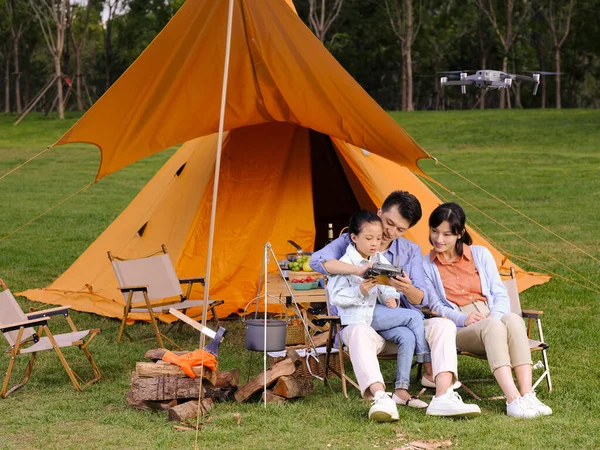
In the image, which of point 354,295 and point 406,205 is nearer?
point 354,295

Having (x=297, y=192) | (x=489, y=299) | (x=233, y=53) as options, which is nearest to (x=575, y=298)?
(x=297, y=192)

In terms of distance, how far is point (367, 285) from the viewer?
457cm

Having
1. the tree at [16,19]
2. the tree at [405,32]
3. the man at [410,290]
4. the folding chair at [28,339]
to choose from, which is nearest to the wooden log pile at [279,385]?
the man at [410,290]

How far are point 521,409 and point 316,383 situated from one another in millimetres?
1167

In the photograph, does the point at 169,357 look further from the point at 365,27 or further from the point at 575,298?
the point at 365,27

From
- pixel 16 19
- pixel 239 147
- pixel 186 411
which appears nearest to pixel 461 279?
pixel 186 411

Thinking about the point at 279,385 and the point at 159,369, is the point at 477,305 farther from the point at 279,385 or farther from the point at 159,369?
the point at 159,369

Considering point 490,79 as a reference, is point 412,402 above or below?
below

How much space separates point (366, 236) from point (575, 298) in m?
3.40

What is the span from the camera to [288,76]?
6145 millimetres

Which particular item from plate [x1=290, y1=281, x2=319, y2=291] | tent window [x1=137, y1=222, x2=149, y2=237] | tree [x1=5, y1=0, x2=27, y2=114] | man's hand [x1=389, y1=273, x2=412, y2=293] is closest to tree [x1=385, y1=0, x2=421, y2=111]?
tree [x1=5, y1=0, x2=27, y2=114]

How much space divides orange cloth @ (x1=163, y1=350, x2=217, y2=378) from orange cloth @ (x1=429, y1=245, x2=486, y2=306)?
124 cm

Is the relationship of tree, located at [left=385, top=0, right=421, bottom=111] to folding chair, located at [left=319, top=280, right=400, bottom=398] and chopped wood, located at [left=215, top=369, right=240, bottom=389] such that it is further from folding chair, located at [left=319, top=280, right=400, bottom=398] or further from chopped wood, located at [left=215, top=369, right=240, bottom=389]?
chopped wood, located at [left=215, top=369, right=240, bottom=389]

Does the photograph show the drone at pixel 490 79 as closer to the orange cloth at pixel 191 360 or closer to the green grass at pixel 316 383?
the green grass at pixel 316 383
